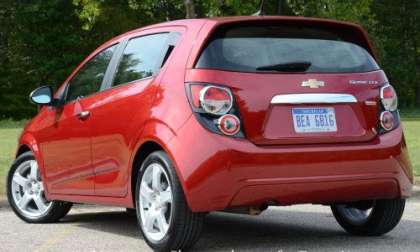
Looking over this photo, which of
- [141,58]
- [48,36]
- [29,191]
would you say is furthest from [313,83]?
[48,36]

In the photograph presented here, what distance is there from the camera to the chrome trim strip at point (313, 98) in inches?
220

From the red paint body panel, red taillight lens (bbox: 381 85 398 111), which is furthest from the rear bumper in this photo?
red taillight lens (bbox: 381 85 398 111)

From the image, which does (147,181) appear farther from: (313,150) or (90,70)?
(90,70)

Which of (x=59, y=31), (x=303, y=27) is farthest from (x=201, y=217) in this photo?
(x=59, y=31)

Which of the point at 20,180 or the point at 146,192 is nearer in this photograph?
the point at 146,192

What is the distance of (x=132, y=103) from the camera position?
6168mm

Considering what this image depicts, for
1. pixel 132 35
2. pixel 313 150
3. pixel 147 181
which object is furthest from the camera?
pixel 132 35

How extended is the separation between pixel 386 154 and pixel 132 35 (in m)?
2.32

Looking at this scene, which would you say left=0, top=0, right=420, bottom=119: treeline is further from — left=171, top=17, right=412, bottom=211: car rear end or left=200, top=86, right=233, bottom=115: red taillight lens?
left=200, top=86, right=233, bottom=115: red taillight lens

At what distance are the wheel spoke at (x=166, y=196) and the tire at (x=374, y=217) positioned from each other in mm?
1751

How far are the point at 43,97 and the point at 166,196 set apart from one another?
2189 millimetres

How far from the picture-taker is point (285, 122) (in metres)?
5.57

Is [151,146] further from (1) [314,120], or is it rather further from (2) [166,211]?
(1) [314,120]

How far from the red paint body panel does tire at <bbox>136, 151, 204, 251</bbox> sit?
0.38 feet
